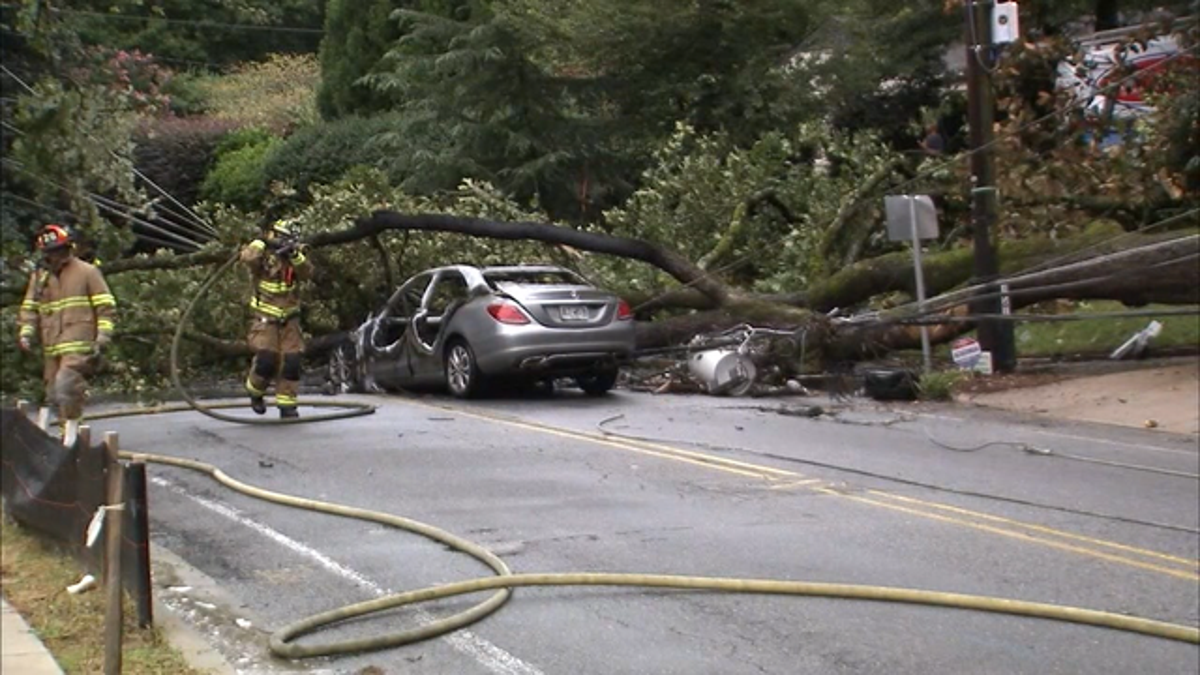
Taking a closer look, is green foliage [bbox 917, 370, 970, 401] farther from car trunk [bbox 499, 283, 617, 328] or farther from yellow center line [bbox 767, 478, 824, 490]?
yellow center line [bbox 767, 478, 824, 490]

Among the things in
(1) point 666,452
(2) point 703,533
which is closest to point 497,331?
(1) point 666,452

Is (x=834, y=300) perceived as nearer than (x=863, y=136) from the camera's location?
Yes

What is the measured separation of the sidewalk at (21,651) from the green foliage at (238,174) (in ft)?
43.4

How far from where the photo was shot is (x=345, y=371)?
18.5 metres

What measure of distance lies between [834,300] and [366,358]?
5690 mm

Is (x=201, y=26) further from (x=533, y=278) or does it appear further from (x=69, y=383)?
(x=69, y=383)

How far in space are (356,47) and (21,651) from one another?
26.3 meters

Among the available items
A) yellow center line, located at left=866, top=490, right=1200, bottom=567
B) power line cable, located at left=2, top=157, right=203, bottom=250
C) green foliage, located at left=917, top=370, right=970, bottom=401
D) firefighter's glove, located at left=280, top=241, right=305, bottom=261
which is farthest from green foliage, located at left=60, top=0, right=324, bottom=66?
green foliage, located at left=917, top=370, right=970, bottom=401

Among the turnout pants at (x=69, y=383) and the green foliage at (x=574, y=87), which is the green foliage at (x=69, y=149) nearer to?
the turnout pants at (x=69, y=383)

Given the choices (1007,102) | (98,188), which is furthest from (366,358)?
(1007,102)

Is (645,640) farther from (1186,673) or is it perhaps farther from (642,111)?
(642,111)

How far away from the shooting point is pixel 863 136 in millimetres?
22297

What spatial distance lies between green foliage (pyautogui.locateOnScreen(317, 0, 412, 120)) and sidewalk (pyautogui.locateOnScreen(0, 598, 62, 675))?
24072 millimetres

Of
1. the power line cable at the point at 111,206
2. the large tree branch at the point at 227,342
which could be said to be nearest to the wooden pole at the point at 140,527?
the power line cable at the point at 111,206
